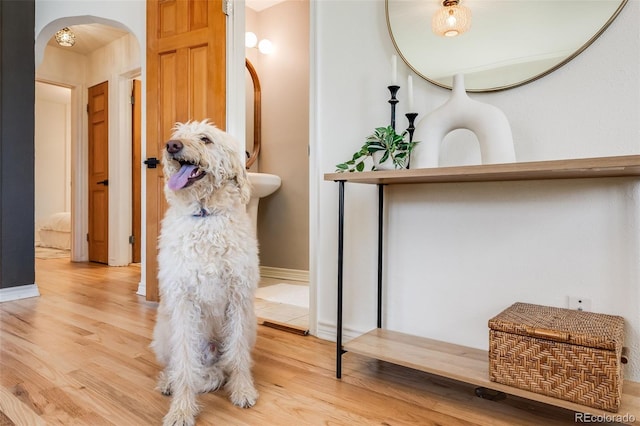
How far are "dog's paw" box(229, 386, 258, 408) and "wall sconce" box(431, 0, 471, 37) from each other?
1.60 meters

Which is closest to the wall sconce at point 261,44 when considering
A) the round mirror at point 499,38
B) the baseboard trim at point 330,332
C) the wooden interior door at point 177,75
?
the wooden interior door at point 177,75

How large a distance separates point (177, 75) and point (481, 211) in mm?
2119

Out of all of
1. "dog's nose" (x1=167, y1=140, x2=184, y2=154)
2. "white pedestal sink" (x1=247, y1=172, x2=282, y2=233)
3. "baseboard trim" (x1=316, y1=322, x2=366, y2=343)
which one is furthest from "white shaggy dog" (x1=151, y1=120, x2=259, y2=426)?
"white pedestal sink" (x1=247, y1=172, x2=282, y2=233)

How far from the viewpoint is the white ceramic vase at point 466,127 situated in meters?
1.38

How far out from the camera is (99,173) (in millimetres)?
4848

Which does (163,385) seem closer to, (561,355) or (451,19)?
(561,355)

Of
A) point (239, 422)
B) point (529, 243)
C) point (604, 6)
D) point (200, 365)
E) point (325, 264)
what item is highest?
point (604, 6)

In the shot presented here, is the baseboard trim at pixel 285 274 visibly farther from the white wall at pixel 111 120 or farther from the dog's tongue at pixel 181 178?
the dog's tongue at pixel 181 178

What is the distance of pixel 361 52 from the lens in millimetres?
1922

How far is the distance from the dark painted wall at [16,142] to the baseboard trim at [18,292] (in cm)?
3

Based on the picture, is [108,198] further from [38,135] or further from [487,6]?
[487,6]

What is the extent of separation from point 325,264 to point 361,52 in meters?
1.06

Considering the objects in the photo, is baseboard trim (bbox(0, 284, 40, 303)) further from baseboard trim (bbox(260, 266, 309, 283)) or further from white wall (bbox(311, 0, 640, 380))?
white wall (bbox(311, 0, 640, 380))

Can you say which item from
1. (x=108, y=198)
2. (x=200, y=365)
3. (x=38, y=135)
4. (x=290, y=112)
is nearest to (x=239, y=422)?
(x=200, y=365)
